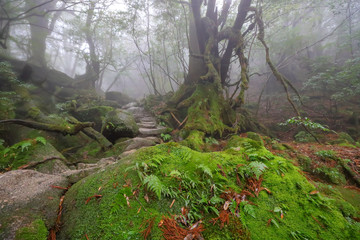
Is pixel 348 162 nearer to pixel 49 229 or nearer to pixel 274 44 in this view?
pixel 49 229

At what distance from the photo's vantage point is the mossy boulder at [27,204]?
4.80 ft

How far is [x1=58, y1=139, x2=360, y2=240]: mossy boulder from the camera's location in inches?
59.7

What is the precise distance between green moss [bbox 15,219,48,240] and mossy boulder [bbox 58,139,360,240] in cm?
17

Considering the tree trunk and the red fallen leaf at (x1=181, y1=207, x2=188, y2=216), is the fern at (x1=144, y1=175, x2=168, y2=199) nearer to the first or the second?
the red fallen leaf at (x1=181, y1=207, x2=188, y2=216)

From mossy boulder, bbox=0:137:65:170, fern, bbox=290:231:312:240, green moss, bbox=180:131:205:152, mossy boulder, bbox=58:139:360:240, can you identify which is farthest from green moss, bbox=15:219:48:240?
green moss, bbox=180:131:205:152

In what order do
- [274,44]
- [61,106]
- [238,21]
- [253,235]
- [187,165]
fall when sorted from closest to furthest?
[253,235]
[187,165]
[238,21]
[61,106]
[274,44]

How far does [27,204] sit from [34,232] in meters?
0.42

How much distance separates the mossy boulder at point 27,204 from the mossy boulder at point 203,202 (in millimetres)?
174

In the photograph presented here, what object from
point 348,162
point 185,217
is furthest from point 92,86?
point 348,162

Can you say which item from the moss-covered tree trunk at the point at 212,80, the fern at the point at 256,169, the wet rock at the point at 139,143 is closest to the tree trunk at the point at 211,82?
the moss-covered tree trunk at the point at 212,80

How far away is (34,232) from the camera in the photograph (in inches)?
58.2

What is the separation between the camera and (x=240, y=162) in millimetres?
2346

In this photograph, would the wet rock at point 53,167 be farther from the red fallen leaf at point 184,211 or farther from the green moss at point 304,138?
the green moss at point 304,138

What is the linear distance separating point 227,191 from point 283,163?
114 centimetres
